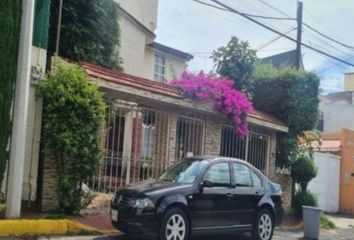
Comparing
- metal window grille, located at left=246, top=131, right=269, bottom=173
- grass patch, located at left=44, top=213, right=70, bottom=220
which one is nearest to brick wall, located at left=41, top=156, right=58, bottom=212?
grass patch, located at left=44, top=213, right=70, bottom=220

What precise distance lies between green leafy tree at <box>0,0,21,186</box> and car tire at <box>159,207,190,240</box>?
3.39 m

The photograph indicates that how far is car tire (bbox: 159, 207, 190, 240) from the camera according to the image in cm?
962

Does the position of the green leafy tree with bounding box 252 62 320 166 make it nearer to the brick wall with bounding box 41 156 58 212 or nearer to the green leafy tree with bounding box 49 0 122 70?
the green leafy tree with bounding box 49 0 122 70

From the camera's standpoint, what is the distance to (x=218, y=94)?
48.5 feet

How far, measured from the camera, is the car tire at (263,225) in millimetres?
11570

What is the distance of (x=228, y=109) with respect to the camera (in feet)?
49.0

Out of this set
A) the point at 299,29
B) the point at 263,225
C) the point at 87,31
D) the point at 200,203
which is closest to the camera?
the point at 200,203

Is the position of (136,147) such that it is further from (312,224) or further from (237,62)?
(237,62)

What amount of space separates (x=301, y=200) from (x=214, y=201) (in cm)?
811

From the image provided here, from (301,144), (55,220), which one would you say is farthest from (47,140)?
(301,144)

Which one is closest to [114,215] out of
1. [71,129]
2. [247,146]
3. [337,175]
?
[71,129]

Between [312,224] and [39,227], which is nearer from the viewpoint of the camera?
[39,227]

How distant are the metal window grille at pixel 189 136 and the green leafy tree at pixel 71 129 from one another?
147 inches

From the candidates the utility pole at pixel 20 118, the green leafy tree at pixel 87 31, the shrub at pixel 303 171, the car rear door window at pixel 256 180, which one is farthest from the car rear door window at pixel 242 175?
the shrub at pixel 303 171
